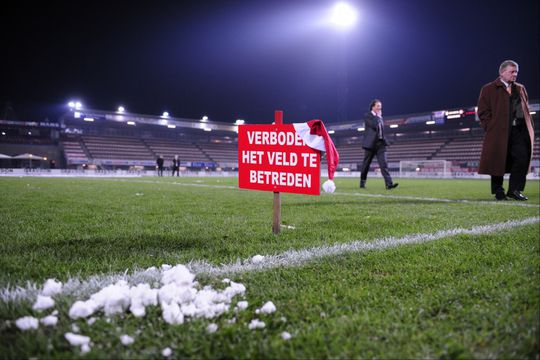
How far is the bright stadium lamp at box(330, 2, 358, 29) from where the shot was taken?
30.8m

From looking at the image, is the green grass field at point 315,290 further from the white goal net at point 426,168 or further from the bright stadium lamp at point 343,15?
the bright stadium lamp at point 343,15

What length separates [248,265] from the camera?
2025 mm

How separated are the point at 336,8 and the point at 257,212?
30791 mm

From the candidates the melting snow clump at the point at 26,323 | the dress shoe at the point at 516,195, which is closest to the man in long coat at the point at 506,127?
the dress shoe at the point at 516,195

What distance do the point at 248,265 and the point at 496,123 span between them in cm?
535

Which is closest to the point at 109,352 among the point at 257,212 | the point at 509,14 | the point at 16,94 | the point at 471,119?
the point at 257,212

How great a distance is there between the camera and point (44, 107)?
49438mm

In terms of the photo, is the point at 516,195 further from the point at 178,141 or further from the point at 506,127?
the point at 178,141

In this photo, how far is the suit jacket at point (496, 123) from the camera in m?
5.60

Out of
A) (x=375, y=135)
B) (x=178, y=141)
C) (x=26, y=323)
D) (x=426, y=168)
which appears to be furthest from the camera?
(x=178, y=141)

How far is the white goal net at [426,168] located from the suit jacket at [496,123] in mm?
26885

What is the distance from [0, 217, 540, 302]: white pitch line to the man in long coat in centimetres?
299

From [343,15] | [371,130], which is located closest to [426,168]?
[343,15]

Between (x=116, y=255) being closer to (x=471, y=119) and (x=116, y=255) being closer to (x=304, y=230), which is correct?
(x=304, y=230)
